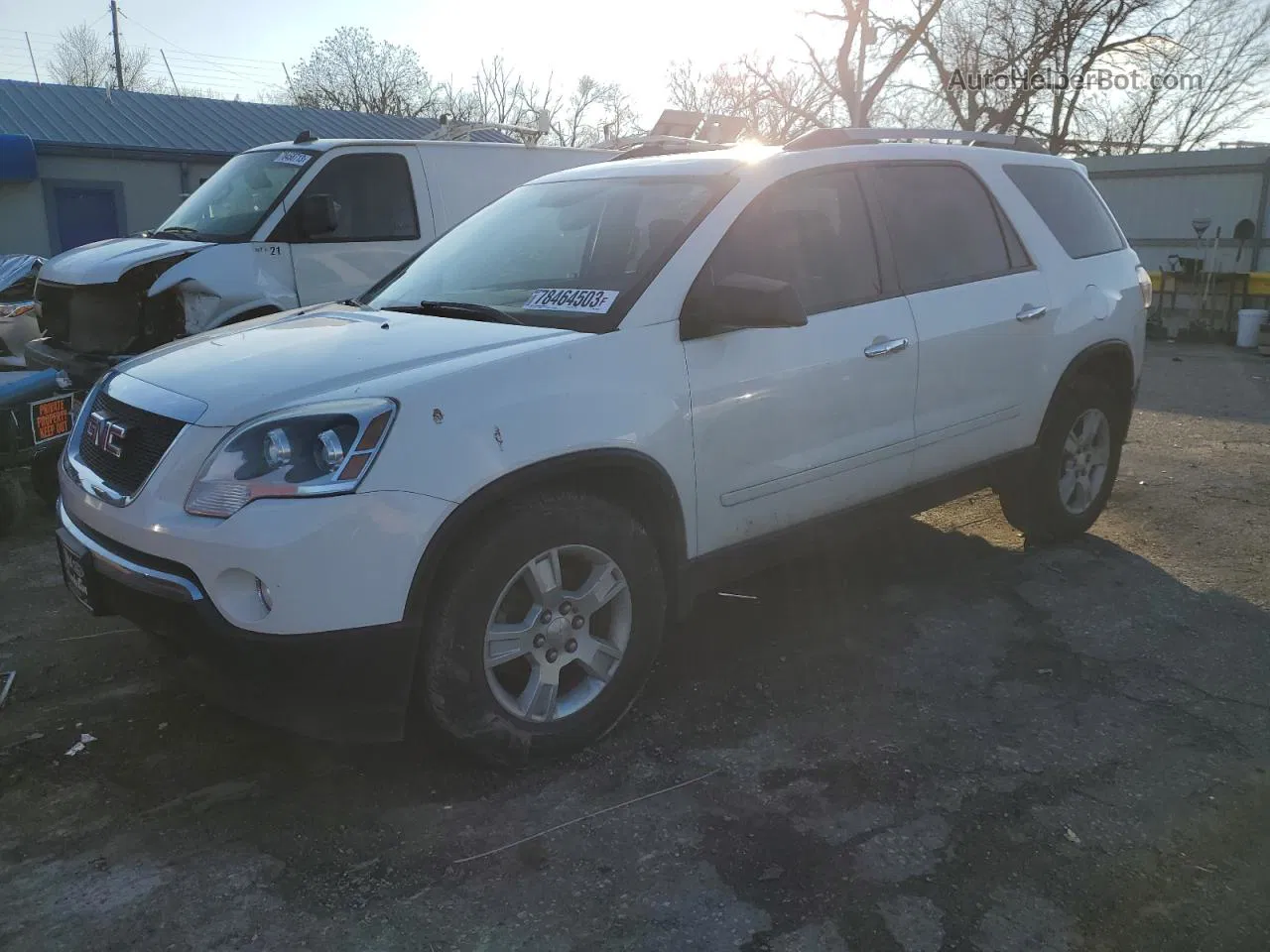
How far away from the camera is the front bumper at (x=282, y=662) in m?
2.73

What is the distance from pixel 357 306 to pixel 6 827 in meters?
2.13

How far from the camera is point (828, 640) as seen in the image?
428cm

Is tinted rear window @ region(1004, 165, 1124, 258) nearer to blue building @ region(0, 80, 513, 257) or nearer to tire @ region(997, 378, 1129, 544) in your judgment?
tire @ region(997, 378, 1129, 544)

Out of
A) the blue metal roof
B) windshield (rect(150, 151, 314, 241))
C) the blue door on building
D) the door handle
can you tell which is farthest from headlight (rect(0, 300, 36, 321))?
the blue door on building

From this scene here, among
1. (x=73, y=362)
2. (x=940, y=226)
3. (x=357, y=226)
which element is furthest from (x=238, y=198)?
(x=940, y=226)

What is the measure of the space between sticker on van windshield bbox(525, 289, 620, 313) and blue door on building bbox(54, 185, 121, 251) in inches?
797

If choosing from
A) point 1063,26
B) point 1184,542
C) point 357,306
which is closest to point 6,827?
point 357,306

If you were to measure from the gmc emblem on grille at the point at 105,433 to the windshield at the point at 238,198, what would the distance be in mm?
4008

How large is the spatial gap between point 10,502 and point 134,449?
3.44m

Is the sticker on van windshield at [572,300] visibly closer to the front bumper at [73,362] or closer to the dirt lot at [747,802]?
the dirt lot at [747,802]

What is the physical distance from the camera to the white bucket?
51.1ft

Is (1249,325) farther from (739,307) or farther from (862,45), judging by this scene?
(739,307)

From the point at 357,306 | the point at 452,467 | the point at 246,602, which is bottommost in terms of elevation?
the point at 246,602

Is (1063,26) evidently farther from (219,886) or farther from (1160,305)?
(219,886)
